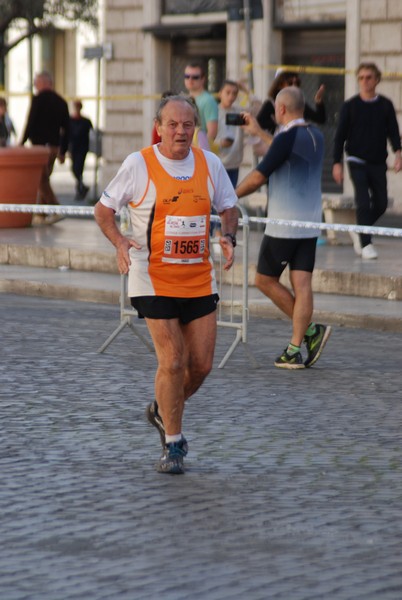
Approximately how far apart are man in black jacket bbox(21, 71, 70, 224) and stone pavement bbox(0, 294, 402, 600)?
9187 millimetres

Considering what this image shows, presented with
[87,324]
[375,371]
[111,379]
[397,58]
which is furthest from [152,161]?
[397,58]

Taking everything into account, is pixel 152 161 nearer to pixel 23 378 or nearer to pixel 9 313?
pixel 23 378

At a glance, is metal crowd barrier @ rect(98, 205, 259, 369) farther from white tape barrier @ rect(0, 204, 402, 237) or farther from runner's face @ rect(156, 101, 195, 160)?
runner's face @ rect(156, 101, 195, 160)

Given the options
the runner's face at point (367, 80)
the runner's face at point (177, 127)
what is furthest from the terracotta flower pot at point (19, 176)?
the runner's face at point (177, 127)

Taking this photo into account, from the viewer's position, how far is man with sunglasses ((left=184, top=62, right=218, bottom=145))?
14.9 m

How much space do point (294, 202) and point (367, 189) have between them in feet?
16.9

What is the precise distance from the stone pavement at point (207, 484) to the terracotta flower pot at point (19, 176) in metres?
8.25

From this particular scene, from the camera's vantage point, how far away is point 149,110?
84.4 ft

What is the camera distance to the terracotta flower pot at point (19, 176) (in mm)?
18281

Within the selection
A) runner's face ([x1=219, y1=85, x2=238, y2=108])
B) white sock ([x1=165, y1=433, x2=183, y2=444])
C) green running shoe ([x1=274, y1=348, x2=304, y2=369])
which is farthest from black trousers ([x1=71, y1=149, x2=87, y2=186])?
white sock ([x1=165, y1=433, x2=183, y2=444])

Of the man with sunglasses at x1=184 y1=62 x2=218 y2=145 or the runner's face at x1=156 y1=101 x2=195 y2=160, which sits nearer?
the runner's face at x1=156 y1=101 x2=195 y2=160

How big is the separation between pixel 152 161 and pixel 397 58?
15.1 m

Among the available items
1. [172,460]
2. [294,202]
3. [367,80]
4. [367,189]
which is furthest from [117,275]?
[172,460]

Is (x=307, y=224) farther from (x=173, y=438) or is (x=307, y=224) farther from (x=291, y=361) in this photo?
(x=173, y=438)
